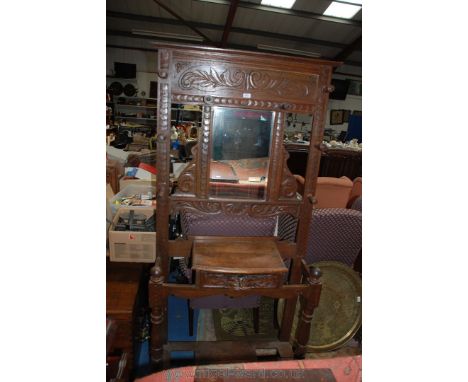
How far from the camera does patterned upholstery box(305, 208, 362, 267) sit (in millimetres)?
1627

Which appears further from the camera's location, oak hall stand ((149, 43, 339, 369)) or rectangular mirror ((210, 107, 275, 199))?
rectangular mirror ((210, 107, 275, 199))

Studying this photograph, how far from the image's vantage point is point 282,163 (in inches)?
50.9

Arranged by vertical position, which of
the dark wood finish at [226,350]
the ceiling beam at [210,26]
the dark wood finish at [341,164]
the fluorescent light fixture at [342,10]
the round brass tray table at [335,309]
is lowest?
the dark wood finish at [226,350]

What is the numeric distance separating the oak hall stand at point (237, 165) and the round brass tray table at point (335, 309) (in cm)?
25

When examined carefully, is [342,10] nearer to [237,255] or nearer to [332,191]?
[332,191]

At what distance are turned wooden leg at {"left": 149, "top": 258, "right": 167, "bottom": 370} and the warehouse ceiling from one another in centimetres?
521

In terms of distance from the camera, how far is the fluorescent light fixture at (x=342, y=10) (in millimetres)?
4745

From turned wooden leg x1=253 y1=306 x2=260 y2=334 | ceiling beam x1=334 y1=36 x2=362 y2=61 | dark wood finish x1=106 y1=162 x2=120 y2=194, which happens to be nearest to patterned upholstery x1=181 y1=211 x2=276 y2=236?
turned wooden leg x1=253 y1=306 x2=260 y2=334

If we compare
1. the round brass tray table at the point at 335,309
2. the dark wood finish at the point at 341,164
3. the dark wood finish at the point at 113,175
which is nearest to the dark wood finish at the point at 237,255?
the round brass tray table at the point at 335,309

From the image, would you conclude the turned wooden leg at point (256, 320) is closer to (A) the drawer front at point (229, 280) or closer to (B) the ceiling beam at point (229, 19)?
(A) the drawer front at point (229, 280)

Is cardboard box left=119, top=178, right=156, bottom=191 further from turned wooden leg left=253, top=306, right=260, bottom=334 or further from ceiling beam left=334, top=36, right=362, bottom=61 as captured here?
ceiling beam left=334, top=36, right=362, bottom=61

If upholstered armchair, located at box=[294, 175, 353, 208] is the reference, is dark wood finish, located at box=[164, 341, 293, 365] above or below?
below

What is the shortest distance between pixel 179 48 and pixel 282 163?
0.66 meters

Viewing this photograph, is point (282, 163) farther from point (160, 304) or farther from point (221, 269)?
point (160, 304)
